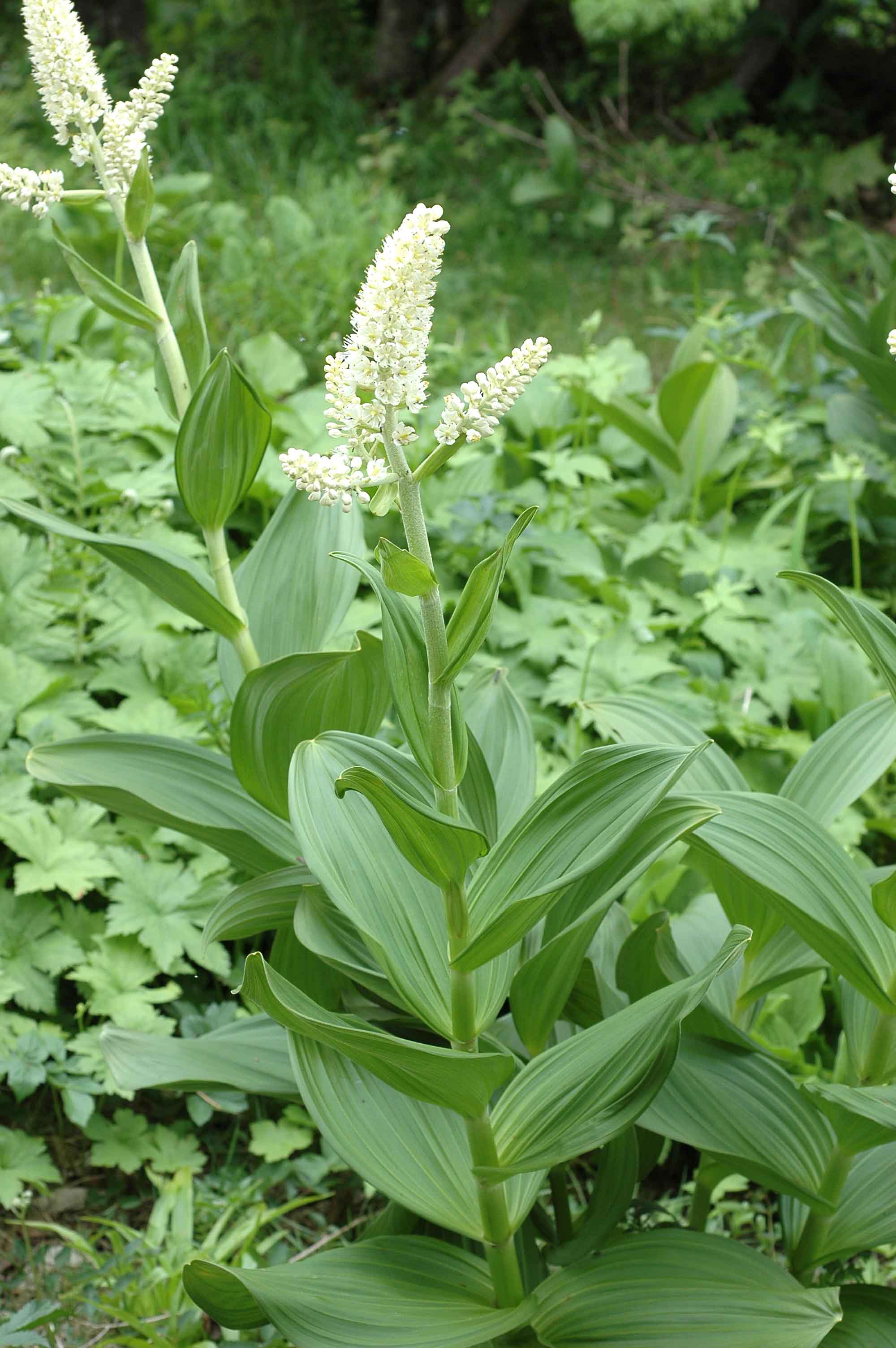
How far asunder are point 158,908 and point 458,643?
1.17 meters

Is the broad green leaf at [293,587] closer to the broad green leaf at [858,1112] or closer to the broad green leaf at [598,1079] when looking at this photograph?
the broad green leaf at [598,1079]

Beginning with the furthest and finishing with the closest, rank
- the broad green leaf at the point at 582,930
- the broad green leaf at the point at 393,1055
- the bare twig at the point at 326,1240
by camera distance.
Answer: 1. the bare twig at the point at 326,1240
2. the broad green leaf at the point at 582,930
3. the broad green leaf at the point at 393,1055

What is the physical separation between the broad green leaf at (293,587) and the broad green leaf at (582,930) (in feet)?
1.78

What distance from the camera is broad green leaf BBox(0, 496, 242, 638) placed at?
57.1 inches

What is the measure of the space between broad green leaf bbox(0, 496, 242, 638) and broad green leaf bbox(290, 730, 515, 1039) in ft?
1.18

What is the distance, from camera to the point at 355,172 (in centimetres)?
612

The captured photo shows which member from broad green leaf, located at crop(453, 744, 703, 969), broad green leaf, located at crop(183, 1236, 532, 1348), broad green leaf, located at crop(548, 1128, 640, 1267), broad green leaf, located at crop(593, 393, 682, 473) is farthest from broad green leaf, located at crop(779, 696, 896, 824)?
broad green leaf, located at crop(593, 393, 682, 473)

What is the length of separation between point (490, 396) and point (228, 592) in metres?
0.71

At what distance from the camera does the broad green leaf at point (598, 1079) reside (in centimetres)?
118

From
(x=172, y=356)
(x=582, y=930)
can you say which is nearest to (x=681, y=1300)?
(x=582, y=930)

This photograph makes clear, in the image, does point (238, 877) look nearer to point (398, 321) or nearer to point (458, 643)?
point (458, 643)

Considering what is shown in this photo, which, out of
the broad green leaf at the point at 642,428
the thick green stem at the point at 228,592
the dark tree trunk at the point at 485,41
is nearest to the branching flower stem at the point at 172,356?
the thick green stem at the point at 228,592

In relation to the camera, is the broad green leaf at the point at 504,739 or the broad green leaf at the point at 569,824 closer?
the broad green leaf at the point at 569,824

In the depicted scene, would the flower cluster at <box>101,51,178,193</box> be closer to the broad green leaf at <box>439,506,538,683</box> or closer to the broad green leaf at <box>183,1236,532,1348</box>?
the broad green leaf at <box>439,506,538,683</box>
